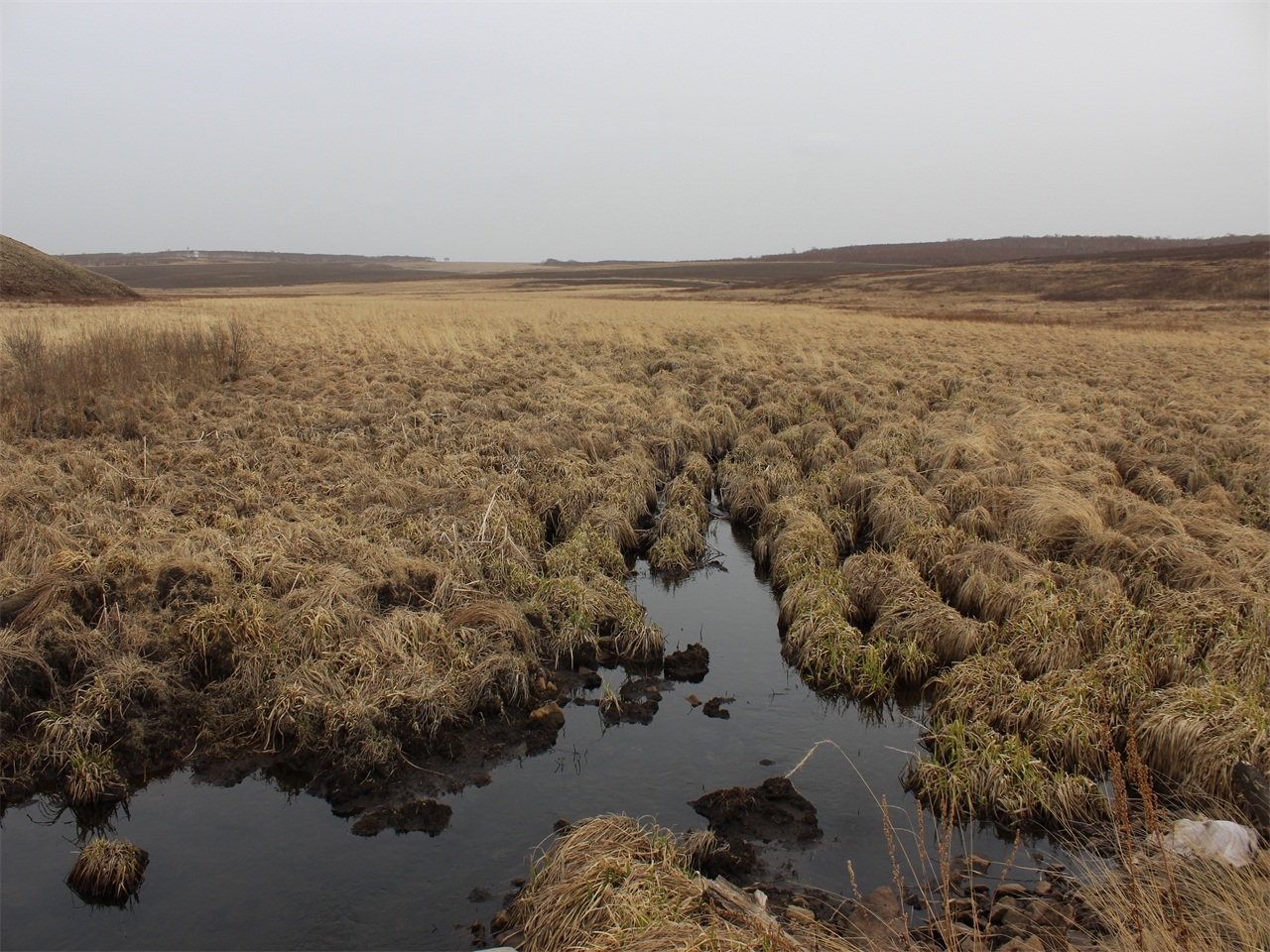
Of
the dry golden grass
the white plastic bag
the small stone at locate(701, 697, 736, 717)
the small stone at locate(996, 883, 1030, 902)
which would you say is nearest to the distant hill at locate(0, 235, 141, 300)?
the dry golden grass

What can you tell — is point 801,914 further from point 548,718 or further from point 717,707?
point 548,718

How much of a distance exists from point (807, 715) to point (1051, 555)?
12.7ft

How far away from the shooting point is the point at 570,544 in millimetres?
9500

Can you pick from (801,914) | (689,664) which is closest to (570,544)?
(689,664)

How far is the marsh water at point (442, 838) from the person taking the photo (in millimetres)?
4656

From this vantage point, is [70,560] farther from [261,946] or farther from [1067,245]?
Answer: [1067,245]

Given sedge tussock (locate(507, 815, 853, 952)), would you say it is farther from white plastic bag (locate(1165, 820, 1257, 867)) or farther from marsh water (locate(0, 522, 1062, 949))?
white plastic bag (locate(1165, 820, 1257, 867))

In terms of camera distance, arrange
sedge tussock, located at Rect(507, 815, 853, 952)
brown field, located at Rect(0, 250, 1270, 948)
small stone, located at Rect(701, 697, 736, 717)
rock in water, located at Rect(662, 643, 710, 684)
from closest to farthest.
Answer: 1. sedge tussock, located at Rect(507, 815, 853, 952)
2. brown field, located at Rect(0, 250, 1270, 948)
3. small stone, located at Rect(701, 697, 736, 717)
4. rock in water, located at Rect(662, 643, 710, 684)

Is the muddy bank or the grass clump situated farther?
the grass clump

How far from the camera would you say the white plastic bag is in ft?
14.3

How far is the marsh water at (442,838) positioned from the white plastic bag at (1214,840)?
32.9 inches

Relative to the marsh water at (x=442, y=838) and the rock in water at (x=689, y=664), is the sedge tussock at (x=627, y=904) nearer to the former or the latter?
the marsh water at (x=442, y=838)

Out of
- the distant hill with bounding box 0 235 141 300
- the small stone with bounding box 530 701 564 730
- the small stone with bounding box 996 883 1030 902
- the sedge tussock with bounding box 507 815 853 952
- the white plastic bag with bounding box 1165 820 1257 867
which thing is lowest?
the small stone with bounding box 530 701 564 730

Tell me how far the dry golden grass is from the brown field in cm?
4
